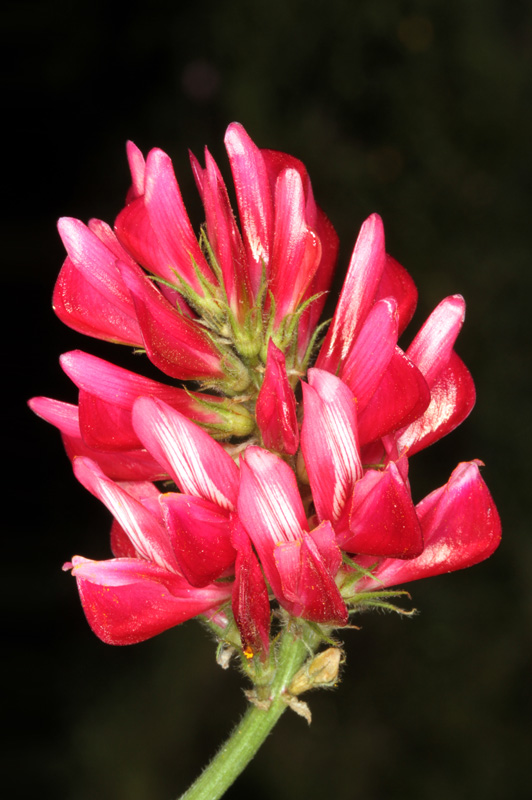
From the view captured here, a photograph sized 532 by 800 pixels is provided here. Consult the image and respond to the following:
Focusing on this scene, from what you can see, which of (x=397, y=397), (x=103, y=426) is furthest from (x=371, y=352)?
(x=103, y=426)

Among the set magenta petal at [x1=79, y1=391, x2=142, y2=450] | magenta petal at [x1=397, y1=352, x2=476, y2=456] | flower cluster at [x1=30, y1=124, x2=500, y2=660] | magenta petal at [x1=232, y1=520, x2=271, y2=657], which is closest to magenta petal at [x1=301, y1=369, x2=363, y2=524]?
flower cluster at [x1=30, y1=124, x2=500, y2=660]

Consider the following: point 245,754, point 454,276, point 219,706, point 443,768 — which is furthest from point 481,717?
point 245,754

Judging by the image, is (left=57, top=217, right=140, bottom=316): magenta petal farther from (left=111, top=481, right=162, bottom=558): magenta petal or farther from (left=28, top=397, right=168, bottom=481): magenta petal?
(left=111, top=481, right=162, bottom=558): magenta petal

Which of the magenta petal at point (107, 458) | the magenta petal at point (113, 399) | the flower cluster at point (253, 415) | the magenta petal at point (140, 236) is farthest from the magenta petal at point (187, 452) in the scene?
the magenta petal at point (140, 236)

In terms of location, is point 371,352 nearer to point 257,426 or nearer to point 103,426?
point 257,426

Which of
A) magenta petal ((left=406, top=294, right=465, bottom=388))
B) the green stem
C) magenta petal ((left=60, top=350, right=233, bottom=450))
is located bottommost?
the green stem

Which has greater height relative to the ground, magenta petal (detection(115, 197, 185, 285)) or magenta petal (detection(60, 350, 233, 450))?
magenta petal (detection(115, 197, 185, 285))

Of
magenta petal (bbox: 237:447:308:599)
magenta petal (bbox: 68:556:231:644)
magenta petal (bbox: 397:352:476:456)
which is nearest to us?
magenta petal (bbox: 237:447:308:599)
